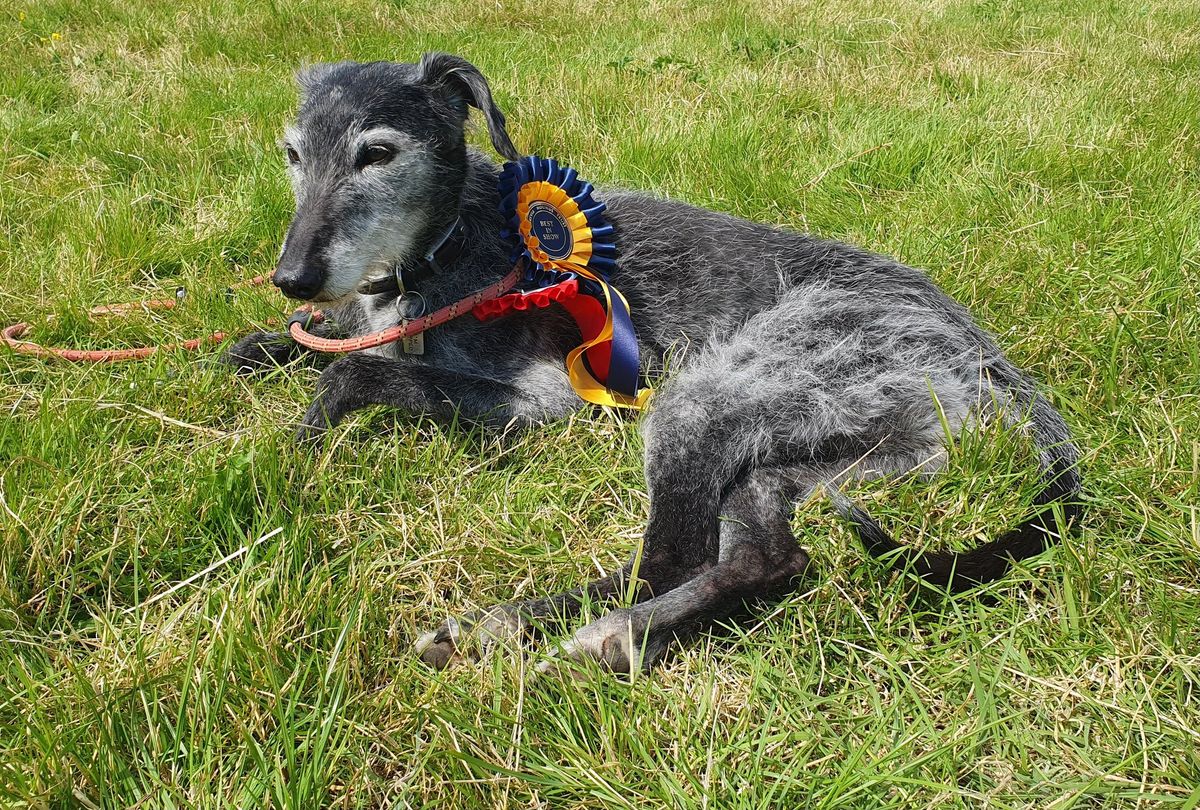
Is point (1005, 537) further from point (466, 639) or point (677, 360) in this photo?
point (466, 639)

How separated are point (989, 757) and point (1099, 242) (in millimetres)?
3423

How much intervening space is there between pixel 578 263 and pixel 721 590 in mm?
1630

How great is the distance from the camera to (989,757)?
6.26ft

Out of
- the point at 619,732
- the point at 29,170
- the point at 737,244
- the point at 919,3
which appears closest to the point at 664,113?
the point at 737,244

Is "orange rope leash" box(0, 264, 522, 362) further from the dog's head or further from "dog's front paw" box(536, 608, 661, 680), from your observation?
"dog's front paw" box(536, 608, 661, 680)

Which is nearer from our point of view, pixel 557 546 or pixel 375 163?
pixel 557 546

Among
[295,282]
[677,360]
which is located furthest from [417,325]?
[677,360]

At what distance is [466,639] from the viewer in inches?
87.5

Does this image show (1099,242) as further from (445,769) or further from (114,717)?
(114,717)

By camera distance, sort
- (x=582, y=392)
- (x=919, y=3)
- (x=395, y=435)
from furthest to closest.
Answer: (x=919, y=3) < (x=582, y=392) < (x=395, y=435)

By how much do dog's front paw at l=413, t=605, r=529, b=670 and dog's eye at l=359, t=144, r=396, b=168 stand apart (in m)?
1.84

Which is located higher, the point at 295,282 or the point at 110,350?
the point at 295,282

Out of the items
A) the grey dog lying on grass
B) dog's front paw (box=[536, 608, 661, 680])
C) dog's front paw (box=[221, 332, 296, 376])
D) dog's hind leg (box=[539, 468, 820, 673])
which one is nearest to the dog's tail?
the grey dog lying on grass

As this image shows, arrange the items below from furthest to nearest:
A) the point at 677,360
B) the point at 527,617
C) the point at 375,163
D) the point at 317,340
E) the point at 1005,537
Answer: the point at 677,360
the point at 317,340
the point at 375,163
the point at 1005,537
the point at 527,617
